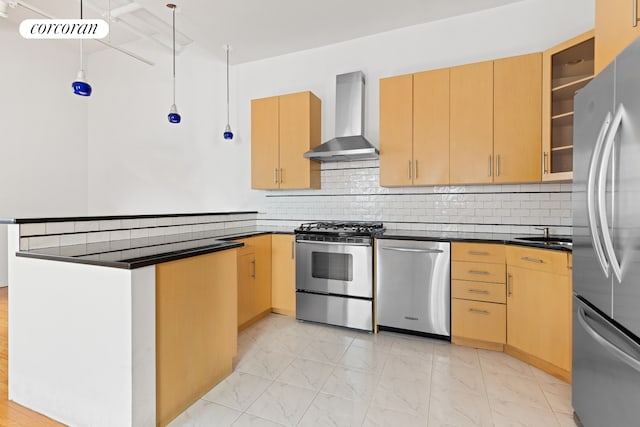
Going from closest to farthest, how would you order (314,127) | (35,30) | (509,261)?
(35,30) → (509,261) → (314,127)

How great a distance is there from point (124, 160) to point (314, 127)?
11.1 feet

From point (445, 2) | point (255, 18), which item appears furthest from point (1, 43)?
point (445, 2)

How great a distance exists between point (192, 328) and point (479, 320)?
2.18 m

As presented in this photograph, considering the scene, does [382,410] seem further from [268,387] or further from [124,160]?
[124,160]

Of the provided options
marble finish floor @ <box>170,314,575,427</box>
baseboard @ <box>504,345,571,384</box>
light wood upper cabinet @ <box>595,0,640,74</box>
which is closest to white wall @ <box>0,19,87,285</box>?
marble finish floor @ <box>170,314,575,427</box>

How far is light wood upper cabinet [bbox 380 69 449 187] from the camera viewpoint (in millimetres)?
2842

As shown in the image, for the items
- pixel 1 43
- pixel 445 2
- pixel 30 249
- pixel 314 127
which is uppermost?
pixel 1 43

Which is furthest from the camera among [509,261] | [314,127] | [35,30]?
[314,127]

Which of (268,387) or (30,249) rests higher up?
(30,249)

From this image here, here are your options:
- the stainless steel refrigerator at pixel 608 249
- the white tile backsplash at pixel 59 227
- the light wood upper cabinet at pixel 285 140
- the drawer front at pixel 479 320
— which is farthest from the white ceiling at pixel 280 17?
the drawer front at pixel 479 320

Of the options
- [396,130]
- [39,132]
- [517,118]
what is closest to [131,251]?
[396,130]

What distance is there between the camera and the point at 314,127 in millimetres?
3531

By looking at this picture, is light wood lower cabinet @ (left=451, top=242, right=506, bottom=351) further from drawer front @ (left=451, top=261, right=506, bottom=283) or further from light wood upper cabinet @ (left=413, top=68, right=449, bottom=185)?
light wood upper cabinet @ (left=413, top=68, right=449, bottom=185)

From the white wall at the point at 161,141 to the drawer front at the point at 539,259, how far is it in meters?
2.90
